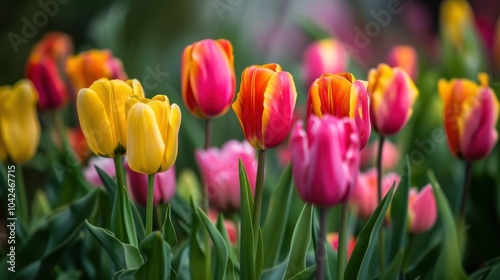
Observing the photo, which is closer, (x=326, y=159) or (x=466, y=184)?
(x=326, y=159)

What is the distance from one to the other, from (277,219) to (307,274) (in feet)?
0.41

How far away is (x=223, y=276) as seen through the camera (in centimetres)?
57

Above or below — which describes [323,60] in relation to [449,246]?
above

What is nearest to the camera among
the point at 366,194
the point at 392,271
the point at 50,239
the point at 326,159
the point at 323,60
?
the point at 326,159

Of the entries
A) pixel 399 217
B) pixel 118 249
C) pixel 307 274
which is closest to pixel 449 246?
pixel 399 217

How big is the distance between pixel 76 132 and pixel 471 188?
54 cm

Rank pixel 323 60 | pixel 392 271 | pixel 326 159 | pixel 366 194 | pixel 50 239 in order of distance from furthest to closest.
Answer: pixel 323 60, pixel 366 194, pixel 50 239, pixel 392 271, pixel 326 159

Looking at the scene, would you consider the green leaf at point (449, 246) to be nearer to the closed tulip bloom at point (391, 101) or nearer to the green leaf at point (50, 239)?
the closed tulip bloom at point (391, 101)

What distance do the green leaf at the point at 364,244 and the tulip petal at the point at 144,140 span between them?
0.52 feet

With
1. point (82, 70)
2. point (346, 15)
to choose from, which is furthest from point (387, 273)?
point (346, 15)

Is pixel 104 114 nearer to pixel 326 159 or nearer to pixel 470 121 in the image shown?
pixel 326 159

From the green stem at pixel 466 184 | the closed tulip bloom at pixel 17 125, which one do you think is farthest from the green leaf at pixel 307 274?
the closed tulip bloom at pixel 17 125

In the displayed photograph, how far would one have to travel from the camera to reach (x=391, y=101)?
2.16ft

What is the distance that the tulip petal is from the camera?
20.6 inches
